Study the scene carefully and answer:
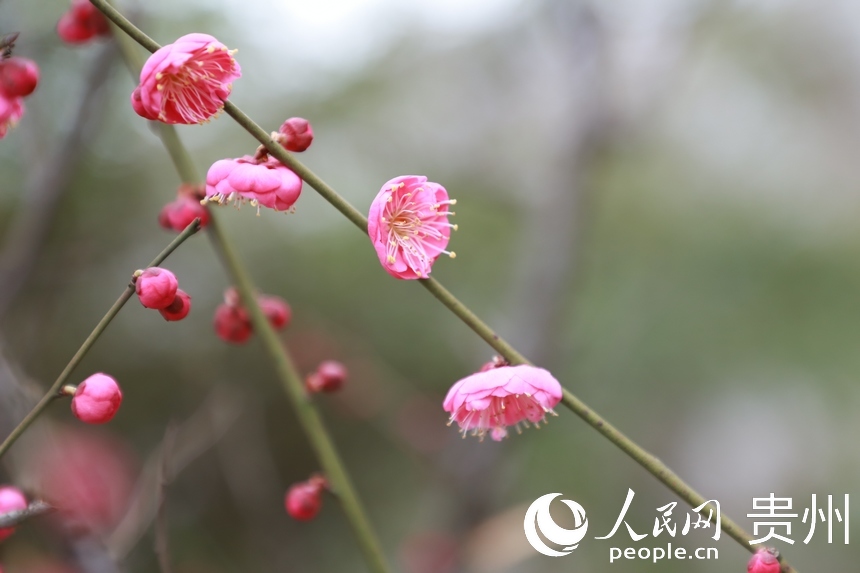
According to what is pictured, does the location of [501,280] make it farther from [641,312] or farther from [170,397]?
[170,397]

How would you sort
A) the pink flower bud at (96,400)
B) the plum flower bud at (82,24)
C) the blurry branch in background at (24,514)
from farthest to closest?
the plum flower bud at (82,24), the pink flower bud at (96,400), the blurry branch in background at (24,514)

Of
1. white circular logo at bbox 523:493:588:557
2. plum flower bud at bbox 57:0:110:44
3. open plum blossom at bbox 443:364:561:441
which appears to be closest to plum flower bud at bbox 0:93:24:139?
plum flower bud at bbox 57:0:110:44

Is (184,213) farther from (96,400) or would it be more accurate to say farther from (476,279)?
(476,279)

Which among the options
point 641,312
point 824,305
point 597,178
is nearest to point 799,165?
point 824,305

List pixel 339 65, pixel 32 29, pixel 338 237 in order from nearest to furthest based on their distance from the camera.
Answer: pixel 32 29, pixel 338 237, pixel 339 65

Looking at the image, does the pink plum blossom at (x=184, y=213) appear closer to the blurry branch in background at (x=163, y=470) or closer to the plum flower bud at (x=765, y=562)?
the blurry branch in background at (x=163, y=470)

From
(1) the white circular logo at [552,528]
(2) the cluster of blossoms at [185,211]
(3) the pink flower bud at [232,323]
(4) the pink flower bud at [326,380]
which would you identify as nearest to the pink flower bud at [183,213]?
(2) the cluster of blossoms at [185,211]
